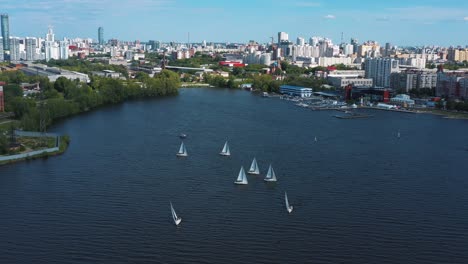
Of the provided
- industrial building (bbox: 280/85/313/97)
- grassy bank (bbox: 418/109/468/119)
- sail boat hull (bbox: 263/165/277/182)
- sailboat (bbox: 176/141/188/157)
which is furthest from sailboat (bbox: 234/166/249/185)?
industrial building (bbox: 280/85/313/97)

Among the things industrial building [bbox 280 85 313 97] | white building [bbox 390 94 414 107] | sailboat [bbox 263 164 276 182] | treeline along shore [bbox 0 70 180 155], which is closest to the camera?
sailboat [bbox 263 164 276 182]

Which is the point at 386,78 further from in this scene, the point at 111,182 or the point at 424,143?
the point at 111,182

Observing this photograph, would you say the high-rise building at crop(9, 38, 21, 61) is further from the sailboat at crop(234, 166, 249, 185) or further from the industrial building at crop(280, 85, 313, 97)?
the sailboat at crop(234, 166, 249, 185)

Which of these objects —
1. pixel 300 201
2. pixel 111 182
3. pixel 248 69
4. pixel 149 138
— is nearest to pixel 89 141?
pixel 149 138

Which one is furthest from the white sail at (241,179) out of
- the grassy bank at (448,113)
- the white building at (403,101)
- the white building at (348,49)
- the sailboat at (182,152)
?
the white building at (348,49)

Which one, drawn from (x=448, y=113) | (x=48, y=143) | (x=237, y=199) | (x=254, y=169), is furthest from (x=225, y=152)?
(x=448, y=113)

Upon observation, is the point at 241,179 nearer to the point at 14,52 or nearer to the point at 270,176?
the point at 270,176
